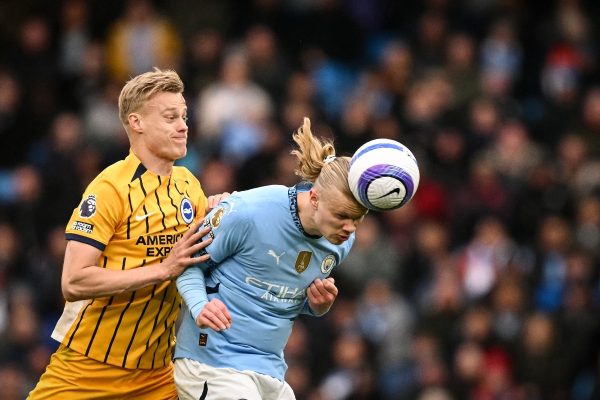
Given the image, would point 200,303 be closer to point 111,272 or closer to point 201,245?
point 201,245

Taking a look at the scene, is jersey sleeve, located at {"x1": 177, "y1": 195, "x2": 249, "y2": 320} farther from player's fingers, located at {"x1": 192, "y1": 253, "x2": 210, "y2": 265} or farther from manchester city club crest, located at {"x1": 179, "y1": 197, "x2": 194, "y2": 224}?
manchester city club crest, located at {"x1": 179, "y1": 197, "x2": 194, "y2": 224}

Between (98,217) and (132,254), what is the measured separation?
0.31 m

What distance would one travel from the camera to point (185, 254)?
664 cm

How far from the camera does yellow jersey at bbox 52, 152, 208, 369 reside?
22.0ft

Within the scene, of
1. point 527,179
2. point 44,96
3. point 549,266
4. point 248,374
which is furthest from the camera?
point 44,96

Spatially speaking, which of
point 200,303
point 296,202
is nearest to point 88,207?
point 200,303

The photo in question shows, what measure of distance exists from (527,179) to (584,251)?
3.90 ft

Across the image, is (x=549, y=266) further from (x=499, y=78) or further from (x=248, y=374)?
(x=248, y=374)

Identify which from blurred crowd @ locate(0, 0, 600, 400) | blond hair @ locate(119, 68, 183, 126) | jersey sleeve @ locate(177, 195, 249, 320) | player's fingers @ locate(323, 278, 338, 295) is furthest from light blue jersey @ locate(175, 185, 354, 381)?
blurred crowd @ locate(0, 0, 600, 400)

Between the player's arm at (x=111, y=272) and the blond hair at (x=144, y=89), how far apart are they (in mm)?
805

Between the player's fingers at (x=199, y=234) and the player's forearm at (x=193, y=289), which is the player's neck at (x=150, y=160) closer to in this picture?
the player's fingers at (x=199, y=234)

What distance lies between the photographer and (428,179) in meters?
14.0

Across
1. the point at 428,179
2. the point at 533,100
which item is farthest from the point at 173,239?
the point at 533,100

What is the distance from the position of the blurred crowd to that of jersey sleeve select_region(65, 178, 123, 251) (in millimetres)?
5612
